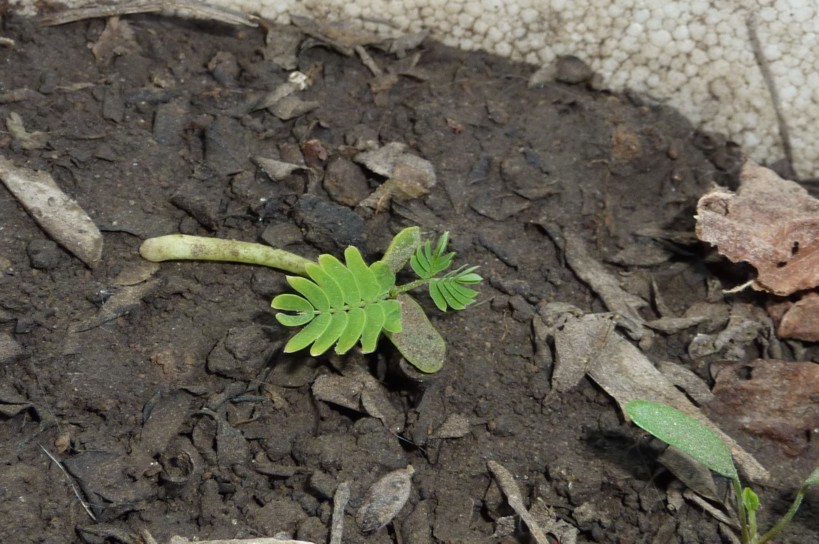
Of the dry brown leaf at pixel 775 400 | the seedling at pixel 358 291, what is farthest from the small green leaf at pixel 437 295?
the dry brown leaf at pixel 775 400

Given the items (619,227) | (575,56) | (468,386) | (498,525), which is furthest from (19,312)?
(575,56)

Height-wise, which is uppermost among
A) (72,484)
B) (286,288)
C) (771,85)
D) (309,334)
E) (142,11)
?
(771,85)

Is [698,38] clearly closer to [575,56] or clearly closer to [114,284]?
[575,56]

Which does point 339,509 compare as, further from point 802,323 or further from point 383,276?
point 802,323

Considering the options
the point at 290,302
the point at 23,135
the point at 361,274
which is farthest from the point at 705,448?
the point at 23,135

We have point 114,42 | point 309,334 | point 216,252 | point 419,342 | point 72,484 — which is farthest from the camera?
point 114,42

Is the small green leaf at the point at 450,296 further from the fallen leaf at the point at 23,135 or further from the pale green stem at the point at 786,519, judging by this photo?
the fallen leaf at the point at 23,135

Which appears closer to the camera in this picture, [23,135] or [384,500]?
[384,500]
